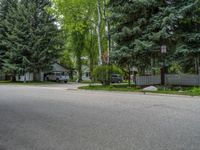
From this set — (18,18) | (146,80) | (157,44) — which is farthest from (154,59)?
(18,18)

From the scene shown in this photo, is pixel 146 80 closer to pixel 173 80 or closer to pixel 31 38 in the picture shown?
pixel 173 80

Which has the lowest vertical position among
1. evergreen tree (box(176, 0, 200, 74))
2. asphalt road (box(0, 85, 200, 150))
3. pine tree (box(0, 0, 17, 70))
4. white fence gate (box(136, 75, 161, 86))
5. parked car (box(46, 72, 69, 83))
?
asphalt road (box(0, 85, 200, 150))

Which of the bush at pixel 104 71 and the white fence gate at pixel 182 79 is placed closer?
the white fence gate at pixel 182 79

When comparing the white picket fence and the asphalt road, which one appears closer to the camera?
the asphalt road

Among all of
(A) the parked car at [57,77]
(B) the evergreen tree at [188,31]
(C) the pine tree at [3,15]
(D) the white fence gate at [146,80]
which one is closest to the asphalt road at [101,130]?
(B) the evergreen tree at [188,31]

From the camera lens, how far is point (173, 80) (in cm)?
2128

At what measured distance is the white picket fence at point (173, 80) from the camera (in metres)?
20.5

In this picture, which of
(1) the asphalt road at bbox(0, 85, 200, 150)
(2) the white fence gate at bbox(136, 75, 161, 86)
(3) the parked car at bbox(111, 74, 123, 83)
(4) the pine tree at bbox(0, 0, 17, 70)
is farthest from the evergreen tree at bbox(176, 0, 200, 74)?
(4) the pine tree at bbox(0, 0, 17, 70)

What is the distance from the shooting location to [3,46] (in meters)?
40.8

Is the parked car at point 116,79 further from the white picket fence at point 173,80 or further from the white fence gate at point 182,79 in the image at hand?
the white fence gate at point 182,79

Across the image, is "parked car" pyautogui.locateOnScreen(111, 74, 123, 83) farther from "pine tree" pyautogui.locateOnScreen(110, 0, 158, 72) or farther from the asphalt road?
the asphalt road

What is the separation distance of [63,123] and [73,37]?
40.6 meters

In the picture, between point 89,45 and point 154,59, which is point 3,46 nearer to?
point 89,45

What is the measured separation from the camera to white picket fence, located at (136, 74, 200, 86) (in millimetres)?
20531
